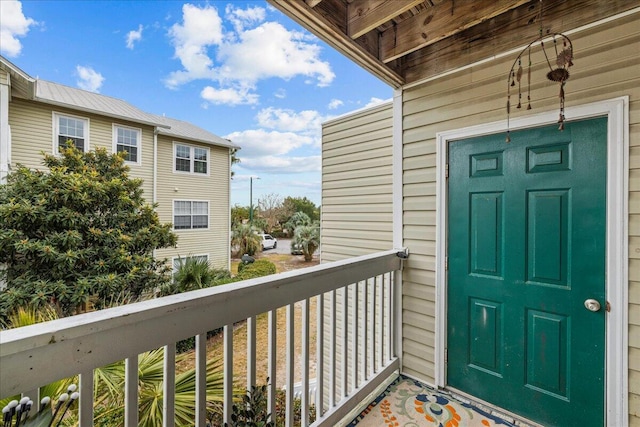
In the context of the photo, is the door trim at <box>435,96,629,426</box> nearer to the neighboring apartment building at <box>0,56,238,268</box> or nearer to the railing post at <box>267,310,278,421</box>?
the railing post at <box>267,310,278,421</box>

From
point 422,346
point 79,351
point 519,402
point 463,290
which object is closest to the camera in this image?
point 79,351

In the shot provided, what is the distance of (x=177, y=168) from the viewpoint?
9852 mm

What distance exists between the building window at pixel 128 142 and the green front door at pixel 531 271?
9.41m

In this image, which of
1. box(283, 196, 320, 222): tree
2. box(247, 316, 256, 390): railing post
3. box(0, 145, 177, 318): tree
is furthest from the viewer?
box(283, 196, 320, 222): tree

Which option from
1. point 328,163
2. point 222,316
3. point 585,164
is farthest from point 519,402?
point 328,163

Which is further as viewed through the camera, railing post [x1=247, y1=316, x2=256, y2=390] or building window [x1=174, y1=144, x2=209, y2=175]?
building window [x1=174, y1=144, x2=209, y2=175]

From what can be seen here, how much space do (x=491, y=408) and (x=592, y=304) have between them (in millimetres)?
974

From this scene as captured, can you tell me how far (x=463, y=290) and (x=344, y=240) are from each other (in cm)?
173

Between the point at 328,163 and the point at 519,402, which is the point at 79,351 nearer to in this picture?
the point at 519,402

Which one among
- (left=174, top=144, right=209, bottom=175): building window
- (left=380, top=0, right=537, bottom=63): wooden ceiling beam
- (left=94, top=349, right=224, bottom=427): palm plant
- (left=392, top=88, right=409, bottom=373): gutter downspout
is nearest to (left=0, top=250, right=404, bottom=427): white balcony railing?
(left=94, top=349, right=224, bottom=427): palm plant

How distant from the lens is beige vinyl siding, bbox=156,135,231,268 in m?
9.48

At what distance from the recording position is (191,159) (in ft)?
33.4

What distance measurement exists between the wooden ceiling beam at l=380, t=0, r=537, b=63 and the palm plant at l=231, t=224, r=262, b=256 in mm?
12379

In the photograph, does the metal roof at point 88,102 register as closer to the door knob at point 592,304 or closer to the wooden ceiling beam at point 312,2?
the wooden ceiling beam at point 312,2
